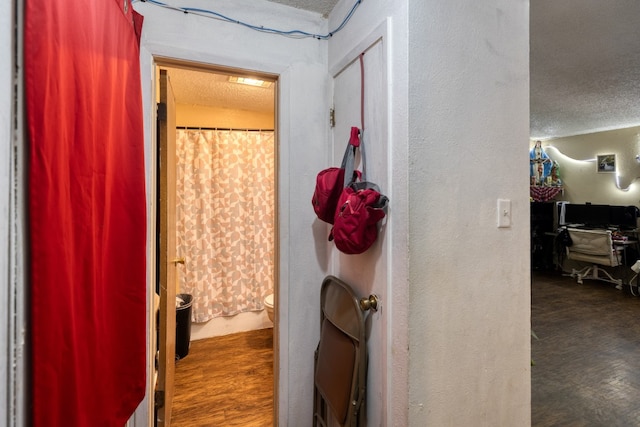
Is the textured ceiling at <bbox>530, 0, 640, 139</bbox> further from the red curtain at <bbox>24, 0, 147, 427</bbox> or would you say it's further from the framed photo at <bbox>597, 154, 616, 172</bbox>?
the red curtain at <bbox>24, 0, 147, 427</bbox>

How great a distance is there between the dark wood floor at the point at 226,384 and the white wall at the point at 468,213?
4.31 ft

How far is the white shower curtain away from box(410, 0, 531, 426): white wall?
2438 millimetres

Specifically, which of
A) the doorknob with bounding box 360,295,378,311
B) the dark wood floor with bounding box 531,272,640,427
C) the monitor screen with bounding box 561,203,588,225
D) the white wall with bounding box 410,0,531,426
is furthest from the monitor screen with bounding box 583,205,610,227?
the doorknob with bounding box 360,295,378,311

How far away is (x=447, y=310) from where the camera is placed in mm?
1279

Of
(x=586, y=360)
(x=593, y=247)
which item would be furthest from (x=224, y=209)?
(x=593, y=247)

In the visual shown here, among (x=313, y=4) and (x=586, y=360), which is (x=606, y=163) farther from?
(x=313, y=4)

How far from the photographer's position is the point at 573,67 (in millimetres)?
2969

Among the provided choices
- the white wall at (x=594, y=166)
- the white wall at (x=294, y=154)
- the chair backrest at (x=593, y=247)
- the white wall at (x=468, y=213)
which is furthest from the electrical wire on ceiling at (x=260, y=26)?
the white wall at (x=594, y=166)

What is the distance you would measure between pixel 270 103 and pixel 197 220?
1.34 m

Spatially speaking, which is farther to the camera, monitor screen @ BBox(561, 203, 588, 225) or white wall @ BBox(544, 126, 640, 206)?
monitor screen @ BBox(561, 203, 588, 225)

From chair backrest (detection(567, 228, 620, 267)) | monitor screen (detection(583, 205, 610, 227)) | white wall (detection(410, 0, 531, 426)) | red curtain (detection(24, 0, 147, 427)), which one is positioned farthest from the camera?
monitor screen (detection(583, 205, 610, 227))

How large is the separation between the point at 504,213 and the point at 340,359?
0.92 meters

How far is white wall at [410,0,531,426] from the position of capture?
4.00ft

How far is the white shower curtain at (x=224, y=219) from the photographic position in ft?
10.7
